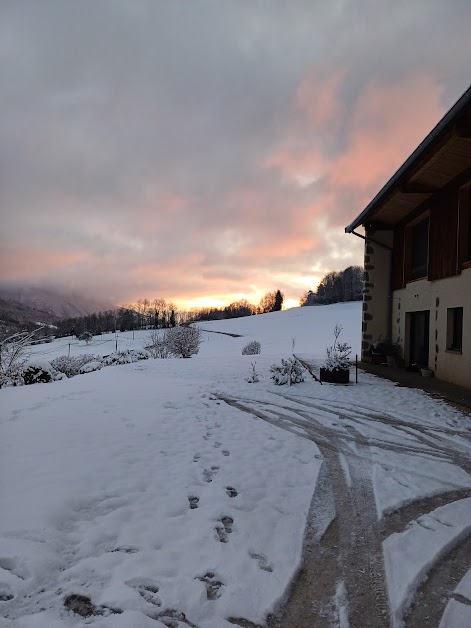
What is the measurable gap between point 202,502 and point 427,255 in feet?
33.8

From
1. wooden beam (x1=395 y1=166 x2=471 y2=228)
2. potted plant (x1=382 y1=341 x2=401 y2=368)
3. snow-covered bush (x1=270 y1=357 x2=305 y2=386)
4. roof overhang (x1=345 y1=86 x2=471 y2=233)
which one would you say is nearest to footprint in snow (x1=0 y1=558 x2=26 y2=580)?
roof overhang (x1=345 y1=86 x2=471 y2=233)

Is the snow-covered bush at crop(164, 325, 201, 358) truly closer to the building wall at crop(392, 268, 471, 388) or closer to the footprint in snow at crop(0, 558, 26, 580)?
the building wall at crop(392, 268, 471, 388)

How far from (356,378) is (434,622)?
798cm

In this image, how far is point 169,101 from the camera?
9.72 m

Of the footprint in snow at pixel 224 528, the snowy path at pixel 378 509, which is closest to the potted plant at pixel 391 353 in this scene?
the snowy path at pixel 378 509

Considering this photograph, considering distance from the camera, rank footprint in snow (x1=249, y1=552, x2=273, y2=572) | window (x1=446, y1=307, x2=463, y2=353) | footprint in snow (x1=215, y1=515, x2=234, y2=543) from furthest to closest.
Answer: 1. window (x1=446, y1=307, x2=463, y2=353)
2. footprint in snow (x1=215, y1=515, x2=234, y2=543)
3. footprint in snow (x1=249, y1=552, x2=273, y2=572)

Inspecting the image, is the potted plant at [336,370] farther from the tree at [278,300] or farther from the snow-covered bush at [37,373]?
the tree at [278,300]

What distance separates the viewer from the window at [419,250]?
11445mm

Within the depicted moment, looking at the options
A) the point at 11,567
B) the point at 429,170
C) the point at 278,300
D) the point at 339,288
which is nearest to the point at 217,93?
the point at 429,170

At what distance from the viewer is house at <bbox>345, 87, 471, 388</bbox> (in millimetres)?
8070

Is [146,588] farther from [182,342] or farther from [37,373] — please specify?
[182,342]

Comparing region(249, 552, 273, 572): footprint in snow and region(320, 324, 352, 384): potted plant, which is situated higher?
region(320, 324, 352, 384): potted plant

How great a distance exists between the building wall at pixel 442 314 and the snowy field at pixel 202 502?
2.22m

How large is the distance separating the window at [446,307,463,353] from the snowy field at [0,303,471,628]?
2.96m
